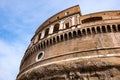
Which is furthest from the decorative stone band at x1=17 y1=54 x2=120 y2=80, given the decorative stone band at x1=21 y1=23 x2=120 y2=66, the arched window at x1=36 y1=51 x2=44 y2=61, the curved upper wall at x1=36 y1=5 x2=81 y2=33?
the curved upper wall at x1=36 y1=5 x2=81 y2=33

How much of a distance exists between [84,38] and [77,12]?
9.95 ft

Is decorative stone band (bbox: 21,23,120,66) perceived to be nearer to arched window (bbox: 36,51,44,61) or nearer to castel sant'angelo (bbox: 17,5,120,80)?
castel sant'angelo (bbox: 17,5,120,80)

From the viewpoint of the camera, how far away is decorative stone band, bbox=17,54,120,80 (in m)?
9.45

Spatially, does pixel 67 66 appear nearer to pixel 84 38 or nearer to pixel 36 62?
pixel 84 38

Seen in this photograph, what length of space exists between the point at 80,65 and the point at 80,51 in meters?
0.99

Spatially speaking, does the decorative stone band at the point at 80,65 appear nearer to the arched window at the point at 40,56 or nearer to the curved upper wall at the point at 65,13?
the arched window at the point at 40,56

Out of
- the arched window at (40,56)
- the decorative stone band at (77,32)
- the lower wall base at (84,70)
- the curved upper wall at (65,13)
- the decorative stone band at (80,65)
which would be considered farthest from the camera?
the curved upper wall at (65,13)

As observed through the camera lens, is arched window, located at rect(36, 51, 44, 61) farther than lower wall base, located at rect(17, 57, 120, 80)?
Yes

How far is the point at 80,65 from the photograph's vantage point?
32.2ft

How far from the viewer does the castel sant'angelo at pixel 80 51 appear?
31.2ft

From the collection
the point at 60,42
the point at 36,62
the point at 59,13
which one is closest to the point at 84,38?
the point at 60,42

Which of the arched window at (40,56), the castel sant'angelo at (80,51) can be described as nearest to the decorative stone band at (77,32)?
the castel sant'angelo at (80,51)

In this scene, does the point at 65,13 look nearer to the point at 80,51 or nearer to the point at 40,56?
the point at 40,56

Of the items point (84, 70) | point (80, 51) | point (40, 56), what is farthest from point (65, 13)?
point (84, 70)
